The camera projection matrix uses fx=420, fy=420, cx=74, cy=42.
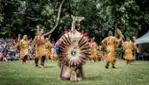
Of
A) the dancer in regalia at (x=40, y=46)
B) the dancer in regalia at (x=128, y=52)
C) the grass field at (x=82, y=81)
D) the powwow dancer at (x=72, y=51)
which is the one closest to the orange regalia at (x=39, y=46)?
the dancer in regalia at (x=40, y=46)

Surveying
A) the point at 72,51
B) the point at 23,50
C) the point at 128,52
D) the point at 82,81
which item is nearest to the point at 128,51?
the point at 128,52

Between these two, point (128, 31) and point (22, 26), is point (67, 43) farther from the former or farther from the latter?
point (22, 26)

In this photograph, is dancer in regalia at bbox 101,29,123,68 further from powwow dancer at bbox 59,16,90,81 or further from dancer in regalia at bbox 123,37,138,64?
powwow dancer at bbox 59,16,90,81

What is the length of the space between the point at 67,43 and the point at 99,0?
31.2m

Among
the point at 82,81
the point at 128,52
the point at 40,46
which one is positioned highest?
the point at 40,46

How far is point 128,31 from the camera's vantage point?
44531 millimetres

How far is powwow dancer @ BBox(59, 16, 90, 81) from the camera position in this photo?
1384cm

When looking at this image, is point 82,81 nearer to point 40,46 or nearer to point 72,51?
point 72,51

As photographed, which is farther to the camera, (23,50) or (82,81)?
(23,50)

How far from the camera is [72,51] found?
13938 millimetres

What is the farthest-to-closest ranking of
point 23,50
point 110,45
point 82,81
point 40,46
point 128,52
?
point 128,52 < point 23,50 < point 40,46 < point 110,45 < point 82,81

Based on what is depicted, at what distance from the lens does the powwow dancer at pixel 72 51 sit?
13844 mm

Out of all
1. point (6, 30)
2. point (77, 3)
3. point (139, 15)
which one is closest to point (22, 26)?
point (6, 30)

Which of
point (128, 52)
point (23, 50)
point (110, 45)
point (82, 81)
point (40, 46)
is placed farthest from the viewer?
point (128, 52)
